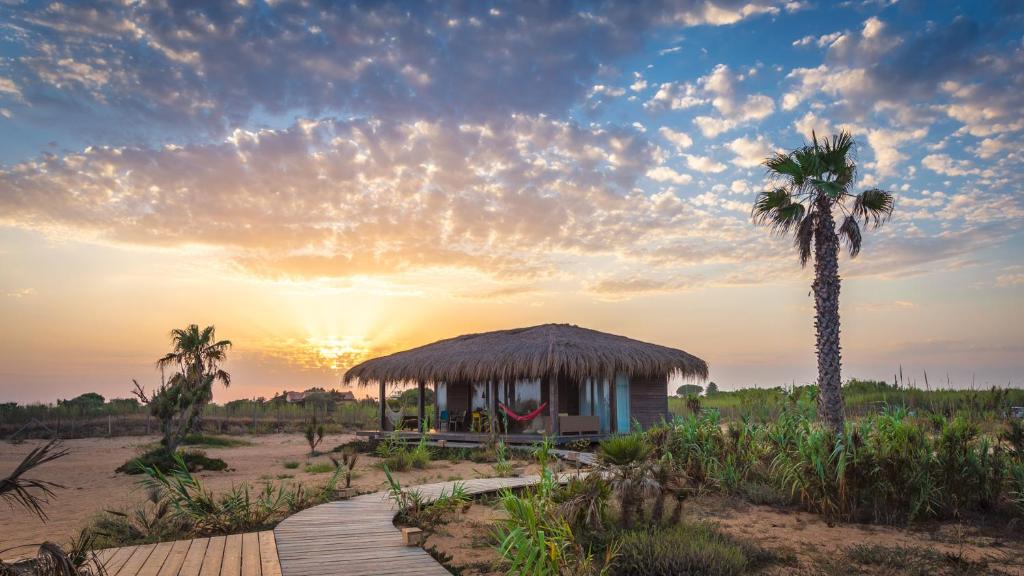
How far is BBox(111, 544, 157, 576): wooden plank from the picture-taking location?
4516 millimetres

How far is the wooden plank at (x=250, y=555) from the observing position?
4.60 meters

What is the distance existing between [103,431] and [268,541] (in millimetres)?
22619

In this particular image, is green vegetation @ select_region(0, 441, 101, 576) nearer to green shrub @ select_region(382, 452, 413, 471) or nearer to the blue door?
green shrub @ select_region(382, 452, 413, 471)

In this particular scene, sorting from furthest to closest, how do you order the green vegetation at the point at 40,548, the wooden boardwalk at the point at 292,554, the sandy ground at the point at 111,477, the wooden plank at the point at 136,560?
the sandy ground at the point at 111,477, the wooden boardwalk at the point at 292,554, the wooden plank at the point at 136,560, the green vegetation at the point at 40,548

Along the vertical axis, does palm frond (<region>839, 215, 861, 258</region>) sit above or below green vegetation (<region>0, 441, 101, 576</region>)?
above

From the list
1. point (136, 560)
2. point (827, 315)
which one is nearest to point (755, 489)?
point (827, 315)

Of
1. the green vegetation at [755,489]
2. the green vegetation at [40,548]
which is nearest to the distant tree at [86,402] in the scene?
the green vegetation at [755,489]

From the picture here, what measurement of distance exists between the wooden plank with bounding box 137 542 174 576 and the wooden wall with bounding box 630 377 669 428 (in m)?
13.9

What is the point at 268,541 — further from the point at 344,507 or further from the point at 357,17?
the point at 357,17

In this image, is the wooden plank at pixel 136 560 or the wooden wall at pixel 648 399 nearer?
the wooden plank at pixel 136 560

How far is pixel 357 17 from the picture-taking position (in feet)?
34.6

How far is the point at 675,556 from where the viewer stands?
5.22 meters

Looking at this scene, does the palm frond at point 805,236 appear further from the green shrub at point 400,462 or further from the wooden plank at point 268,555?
the wooden plank at point 268,555

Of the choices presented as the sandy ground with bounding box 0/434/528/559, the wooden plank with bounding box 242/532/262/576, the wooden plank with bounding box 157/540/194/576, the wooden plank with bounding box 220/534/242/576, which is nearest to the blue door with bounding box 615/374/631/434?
the sandy ground with bounding box 0/434/528/559
